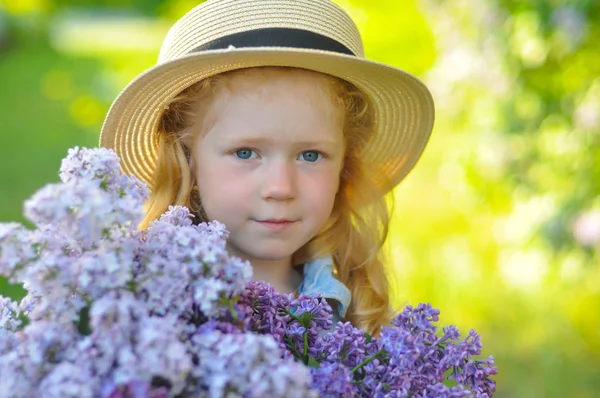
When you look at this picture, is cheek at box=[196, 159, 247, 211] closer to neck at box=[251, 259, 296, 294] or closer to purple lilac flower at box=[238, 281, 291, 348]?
neck at box=[251, 259, 296, 294]

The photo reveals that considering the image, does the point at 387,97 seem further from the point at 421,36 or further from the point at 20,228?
the point at 421,36

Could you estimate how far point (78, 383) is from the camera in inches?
54.0

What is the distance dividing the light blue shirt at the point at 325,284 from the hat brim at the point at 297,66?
38 centimetres

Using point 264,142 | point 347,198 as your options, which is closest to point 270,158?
point 264,142

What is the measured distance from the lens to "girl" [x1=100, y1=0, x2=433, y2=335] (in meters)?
2.25

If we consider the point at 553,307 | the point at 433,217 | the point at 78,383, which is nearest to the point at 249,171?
the point at 78,383

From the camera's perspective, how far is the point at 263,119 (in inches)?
88.8

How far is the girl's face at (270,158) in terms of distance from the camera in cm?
226

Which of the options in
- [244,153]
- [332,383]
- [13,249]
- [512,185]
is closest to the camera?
[13,249]

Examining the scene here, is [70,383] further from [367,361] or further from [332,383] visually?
[367,361]

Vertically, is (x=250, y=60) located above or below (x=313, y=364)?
above

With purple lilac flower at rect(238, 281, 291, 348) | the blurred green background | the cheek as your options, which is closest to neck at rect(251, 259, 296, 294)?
the cheek

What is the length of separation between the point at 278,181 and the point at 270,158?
0.07 metres

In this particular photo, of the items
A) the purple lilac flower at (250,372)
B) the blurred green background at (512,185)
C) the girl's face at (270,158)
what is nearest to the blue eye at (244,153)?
the girl's face at (270,158)
